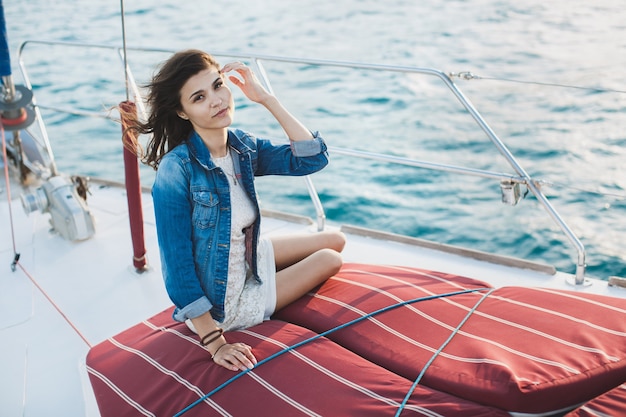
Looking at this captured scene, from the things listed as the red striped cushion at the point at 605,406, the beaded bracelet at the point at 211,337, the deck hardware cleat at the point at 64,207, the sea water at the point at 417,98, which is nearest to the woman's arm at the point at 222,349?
the beaded bracelet at the point at 211,337

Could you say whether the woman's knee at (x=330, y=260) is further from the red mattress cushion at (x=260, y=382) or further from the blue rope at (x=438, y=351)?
the blue rope at (x=438, y=351)

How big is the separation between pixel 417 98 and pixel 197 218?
19.3 ft

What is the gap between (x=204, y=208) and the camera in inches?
72.5

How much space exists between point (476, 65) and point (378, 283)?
250 inches

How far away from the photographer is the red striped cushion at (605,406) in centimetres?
144

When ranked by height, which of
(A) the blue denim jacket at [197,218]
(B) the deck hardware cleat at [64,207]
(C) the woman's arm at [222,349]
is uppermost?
(A) the blue denim jacket at [197,218]

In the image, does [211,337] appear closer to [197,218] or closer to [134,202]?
[197,218]

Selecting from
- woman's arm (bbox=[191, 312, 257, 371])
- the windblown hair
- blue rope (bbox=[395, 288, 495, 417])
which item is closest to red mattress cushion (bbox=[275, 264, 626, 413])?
blue rope (bbox=[395, 288, 495, 417])

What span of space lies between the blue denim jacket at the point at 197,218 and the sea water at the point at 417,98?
162 centimetres

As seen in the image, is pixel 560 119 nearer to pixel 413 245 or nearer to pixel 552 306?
pixel 413 245

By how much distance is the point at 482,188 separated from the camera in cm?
547

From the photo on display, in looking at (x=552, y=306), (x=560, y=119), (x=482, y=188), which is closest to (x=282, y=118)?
(x=552, y=306)

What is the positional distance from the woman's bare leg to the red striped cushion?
2.82 feet

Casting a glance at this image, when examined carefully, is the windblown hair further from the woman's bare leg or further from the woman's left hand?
the woman's bare leg
